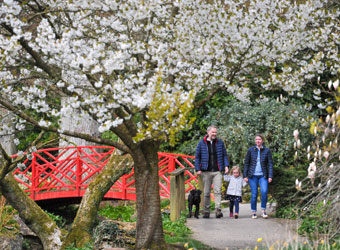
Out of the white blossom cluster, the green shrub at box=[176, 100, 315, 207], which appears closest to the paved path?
the white blossom cluster

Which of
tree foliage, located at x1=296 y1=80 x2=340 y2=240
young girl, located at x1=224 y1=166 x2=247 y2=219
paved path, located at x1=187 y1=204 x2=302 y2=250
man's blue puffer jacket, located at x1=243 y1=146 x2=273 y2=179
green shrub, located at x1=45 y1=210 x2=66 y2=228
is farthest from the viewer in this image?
green shrub, located at x1=45 y1=210 x2=66 y2=228

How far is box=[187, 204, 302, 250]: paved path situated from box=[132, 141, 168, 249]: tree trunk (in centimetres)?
89

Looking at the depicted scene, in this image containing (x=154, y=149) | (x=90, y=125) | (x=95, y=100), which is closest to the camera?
(x=95, y=100)

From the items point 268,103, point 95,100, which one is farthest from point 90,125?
point 95,100

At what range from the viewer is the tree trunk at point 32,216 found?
30.2 ft

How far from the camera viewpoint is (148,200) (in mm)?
7590

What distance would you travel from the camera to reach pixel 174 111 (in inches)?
252

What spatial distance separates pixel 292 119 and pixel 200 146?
3644 millimetres

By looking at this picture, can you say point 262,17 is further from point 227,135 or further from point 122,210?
point 122,210

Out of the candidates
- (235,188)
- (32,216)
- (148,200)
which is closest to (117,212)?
(32,216)

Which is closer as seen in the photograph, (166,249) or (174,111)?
(174,111)

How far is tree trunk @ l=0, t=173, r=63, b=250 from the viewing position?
9211 millimetres

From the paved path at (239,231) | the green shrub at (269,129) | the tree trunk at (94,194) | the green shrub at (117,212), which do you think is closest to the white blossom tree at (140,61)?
the paved path at (239,231)

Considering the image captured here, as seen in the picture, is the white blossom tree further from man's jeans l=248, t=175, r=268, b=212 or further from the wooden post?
the wooden post
